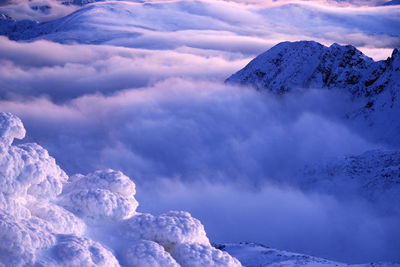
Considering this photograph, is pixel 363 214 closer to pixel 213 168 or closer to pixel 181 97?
pixel 213 168

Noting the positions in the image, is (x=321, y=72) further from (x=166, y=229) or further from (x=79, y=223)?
(x=79, y=223)

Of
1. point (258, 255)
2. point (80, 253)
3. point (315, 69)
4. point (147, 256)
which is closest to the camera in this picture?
point (80, 253)

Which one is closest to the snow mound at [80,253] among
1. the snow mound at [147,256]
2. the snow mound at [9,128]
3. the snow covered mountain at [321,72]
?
the snow mound at [147,256]

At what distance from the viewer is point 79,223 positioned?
7.95 m

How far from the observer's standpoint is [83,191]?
838 cm

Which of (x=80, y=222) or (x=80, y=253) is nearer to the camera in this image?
(x=80, y=253)

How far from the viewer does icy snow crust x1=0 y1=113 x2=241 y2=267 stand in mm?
6543

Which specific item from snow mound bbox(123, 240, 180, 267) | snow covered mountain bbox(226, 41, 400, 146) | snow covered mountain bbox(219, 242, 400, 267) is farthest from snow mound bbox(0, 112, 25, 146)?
snow covered mountain bbox(226, 41, 400, 146)

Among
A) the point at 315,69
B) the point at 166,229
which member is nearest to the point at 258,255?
the point at 166,229

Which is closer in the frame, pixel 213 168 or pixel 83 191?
pixel 83 191

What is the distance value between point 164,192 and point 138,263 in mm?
77814

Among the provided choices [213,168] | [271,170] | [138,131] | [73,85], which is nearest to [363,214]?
[271,170]

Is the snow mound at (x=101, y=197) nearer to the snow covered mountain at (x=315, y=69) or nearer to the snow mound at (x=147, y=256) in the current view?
the snow mound at (x=147, y=256)

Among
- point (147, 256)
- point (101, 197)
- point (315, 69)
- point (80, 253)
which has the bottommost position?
point (147, 256)
